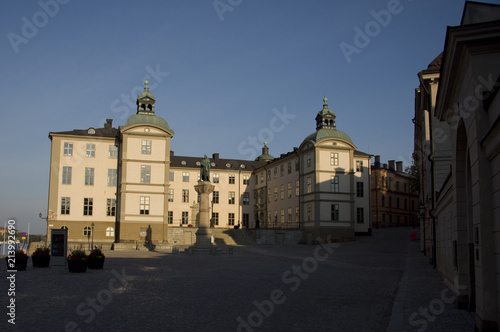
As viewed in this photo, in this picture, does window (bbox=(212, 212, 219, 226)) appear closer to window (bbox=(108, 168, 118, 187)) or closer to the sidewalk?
window (bbox=(108, 168, 118, 187))

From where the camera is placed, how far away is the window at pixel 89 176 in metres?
61.1

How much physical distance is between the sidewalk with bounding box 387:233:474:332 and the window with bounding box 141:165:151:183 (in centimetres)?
4469

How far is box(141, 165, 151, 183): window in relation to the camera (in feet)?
196

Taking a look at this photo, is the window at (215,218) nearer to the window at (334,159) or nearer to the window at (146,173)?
the window at (146,173)

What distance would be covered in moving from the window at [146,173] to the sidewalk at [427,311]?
44685mm

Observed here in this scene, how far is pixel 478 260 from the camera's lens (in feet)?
31.0

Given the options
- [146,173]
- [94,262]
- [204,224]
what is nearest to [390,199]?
[146,173]

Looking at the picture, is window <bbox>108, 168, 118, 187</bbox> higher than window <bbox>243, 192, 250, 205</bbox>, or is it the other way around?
window <bbox>108, 168, 118, 187</bbox>

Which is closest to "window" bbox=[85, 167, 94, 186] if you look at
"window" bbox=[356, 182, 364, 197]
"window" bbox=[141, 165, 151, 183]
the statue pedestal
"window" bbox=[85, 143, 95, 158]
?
"window" bbox=[85, 143, 95, 158]

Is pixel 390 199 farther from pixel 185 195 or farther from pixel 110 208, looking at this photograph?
pixel 110 208

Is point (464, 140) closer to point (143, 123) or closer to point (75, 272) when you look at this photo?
point (75, 272)

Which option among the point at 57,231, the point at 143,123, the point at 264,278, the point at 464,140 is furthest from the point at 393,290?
the point at 143,123

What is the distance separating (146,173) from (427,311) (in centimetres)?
5041

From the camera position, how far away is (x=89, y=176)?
61344 millimetres
